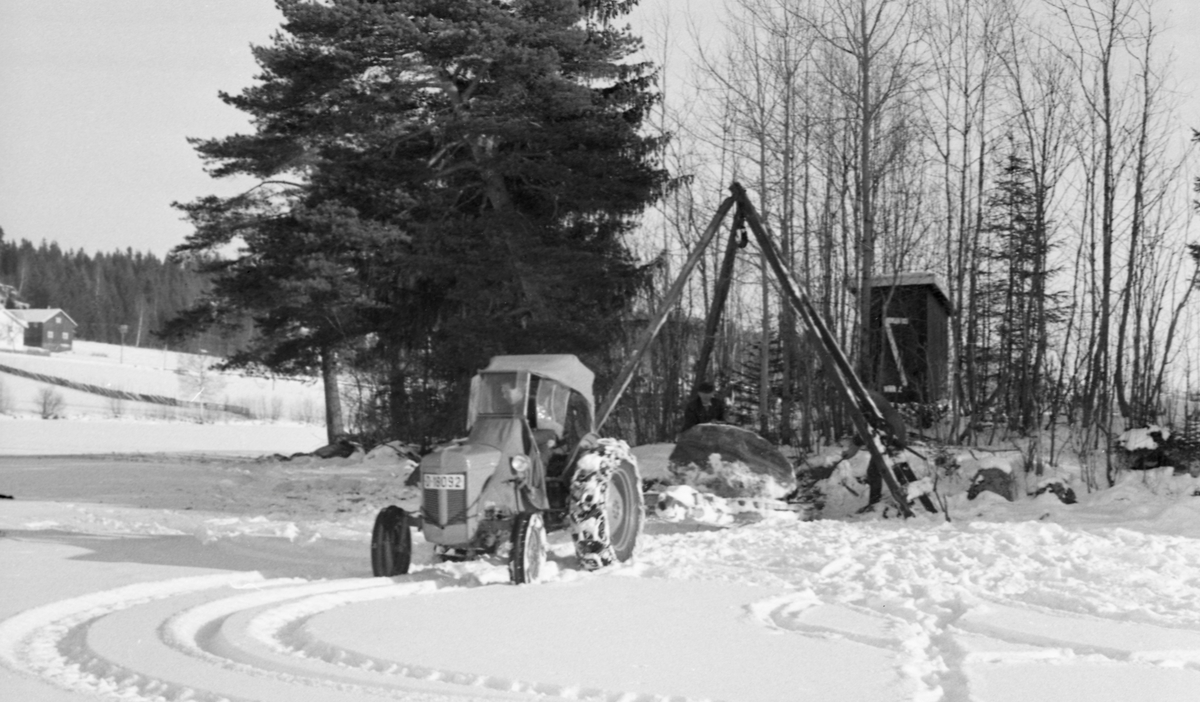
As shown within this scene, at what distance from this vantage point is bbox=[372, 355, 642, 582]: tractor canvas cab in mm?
7762

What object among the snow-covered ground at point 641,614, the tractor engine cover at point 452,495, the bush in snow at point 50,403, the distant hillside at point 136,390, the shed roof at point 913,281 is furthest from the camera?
the distant hillside at point 136,390

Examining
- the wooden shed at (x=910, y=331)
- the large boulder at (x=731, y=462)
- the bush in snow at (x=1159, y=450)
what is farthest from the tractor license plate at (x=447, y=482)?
the wooden shed at (x=910, y=331)

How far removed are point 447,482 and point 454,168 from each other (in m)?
12.3

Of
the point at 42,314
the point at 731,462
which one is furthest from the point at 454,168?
the point at 42,314

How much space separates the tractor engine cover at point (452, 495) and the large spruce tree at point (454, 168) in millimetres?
10191

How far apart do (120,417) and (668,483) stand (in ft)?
145

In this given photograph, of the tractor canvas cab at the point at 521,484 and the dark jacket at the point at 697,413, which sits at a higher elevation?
the dark jacket at the point at 697,413

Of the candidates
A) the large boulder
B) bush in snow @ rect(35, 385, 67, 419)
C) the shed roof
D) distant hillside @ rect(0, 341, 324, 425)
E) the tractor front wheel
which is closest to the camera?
the tractor front wheel

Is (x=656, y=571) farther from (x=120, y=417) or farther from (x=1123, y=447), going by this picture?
(x=120, y=417)

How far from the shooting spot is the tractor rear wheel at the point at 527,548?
7.62 m

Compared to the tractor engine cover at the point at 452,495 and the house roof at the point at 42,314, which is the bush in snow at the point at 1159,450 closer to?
the tractor engine cover at the point at 452,495

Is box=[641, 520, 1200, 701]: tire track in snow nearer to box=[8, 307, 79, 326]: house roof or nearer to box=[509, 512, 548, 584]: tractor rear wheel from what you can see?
box=[509, 512, 548, 584]: tractor rear wheel

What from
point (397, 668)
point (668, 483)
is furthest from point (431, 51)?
point (397, 668)

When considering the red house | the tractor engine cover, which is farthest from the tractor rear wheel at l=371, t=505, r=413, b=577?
the red house
